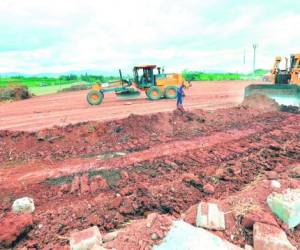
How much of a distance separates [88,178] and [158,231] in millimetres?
2997

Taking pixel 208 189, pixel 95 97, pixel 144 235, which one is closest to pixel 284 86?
pixel 208 189

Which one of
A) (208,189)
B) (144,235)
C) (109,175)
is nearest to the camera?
(144,235)

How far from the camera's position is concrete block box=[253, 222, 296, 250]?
2941 millimetres

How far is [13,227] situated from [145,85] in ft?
48.2

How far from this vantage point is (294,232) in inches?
137

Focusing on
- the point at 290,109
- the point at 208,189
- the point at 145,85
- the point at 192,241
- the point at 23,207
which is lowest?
the point at 290,109

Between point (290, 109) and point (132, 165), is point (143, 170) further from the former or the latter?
point (290, 109)

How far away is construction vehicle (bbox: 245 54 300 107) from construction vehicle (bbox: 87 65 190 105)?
566 cm

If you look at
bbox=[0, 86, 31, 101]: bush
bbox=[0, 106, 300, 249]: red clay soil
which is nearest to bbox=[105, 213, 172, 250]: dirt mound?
bbox=[0, 106, 300, 249]: red clay soil

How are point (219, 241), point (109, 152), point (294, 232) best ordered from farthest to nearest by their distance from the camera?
point (109, 152) < point (294, 232) < point (219, 241)

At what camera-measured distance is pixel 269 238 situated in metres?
3.04

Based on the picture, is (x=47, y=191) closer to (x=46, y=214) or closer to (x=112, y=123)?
(x=46, y=214)

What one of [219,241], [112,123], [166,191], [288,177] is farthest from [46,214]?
[112,123]

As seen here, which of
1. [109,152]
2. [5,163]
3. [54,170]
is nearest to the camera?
[54,170]
